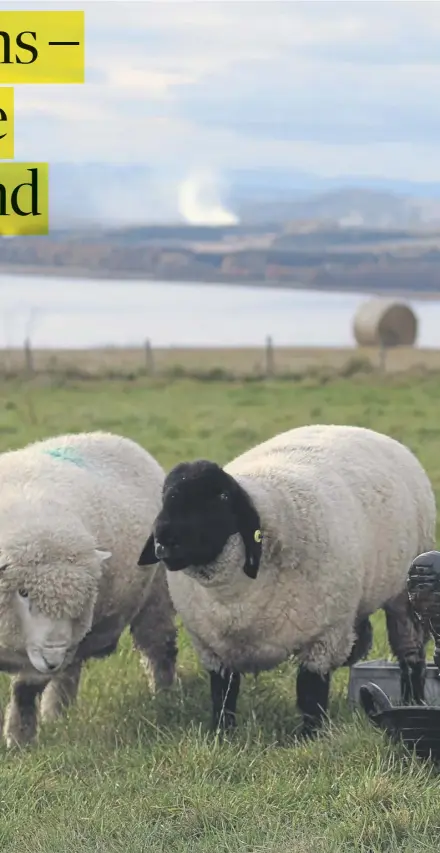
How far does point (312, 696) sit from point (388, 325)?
67.2 feet

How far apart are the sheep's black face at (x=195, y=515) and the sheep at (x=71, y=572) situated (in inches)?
24.5

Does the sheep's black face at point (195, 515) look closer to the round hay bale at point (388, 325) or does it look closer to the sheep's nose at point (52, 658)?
the sheep's nose at point (52, 658)

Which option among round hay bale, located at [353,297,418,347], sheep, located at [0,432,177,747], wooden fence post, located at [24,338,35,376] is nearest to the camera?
sheep, located at [0,432,177,747]

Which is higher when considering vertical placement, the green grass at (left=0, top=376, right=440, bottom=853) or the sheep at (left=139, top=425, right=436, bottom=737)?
the sheep at (left=139, top=425, right=436, bottom=737)

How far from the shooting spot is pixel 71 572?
18.0 ft

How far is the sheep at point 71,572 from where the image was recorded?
214 inches

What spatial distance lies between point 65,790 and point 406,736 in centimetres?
121

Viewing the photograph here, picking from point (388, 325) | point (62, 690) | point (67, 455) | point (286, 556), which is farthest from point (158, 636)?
point (388, 325)

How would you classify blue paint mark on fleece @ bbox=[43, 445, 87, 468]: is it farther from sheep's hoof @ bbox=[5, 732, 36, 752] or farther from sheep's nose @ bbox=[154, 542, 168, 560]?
sheep's nose @ bbox=[154, 542, 168, 560]

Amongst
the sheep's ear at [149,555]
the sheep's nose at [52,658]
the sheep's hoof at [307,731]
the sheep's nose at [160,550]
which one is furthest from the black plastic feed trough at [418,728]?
the sheep's nose at [52,658]

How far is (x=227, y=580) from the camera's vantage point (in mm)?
5203

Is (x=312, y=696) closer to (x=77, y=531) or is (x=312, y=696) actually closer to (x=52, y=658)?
(x=52, y=658)

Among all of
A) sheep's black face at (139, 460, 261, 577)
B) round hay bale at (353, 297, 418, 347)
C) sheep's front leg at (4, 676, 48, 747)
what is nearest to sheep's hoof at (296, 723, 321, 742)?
sheep's black face at (139, 460, 261, 577)

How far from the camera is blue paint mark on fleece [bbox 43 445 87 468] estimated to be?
636 cm
